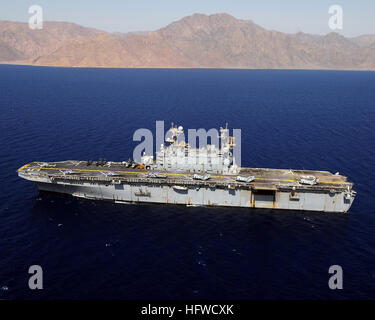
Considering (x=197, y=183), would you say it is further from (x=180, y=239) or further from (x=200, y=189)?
(x=180, y=239)

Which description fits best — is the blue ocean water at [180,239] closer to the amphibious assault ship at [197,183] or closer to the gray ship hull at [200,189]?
the gray ship hull at [200,189]

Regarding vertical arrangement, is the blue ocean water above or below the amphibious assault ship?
below

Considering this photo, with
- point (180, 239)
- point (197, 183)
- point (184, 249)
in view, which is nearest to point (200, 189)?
point (197, 183)

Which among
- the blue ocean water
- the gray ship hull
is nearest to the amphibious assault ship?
the gray ship hull

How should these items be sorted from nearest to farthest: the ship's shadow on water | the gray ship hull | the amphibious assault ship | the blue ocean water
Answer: the ship's shadow on water → the blue ocean water → the gray ship hull → the amphibious assault ship

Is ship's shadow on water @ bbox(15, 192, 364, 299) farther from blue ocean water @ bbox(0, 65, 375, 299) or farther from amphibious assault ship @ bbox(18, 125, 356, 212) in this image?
amphibious assault ship @ bbox(18, 125, 356, 212)

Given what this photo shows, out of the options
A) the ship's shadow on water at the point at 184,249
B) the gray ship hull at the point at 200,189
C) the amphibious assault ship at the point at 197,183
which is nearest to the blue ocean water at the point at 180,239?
the ship's shadow on water at the point at 184,249
